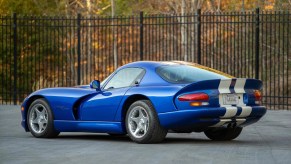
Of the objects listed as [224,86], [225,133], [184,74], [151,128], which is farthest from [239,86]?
[151,128]

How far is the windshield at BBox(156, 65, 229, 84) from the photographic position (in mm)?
13141

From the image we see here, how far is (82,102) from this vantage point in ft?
46.4

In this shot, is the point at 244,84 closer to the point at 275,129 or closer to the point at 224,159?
the point at 224,159

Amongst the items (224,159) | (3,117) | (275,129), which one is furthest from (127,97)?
(3,117)

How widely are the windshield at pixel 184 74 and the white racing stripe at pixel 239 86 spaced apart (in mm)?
351

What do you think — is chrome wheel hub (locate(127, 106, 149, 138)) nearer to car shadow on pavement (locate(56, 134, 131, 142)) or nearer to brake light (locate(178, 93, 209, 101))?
brake light (locate(178, 93, 209, 101))

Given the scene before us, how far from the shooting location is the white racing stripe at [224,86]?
12.8 m

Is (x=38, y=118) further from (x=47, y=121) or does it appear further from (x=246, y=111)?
(x=246, y=111)

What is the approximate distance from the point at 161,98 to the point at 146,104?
0.91 feet

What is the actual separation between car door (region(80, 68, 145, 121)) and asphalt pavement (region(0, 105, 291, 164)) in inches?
16.1

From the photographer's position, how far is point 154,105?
42.4 ft

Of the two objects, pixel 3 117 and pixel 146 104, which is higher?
pixel 146 104

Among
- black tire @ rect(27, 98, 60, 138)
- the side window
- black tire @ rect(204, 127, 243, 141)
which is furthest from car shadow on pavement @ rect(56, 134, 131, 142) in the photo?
black tire @ rect(204, 127, 243, 141)

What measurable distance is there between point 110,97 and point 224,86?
1829mm
